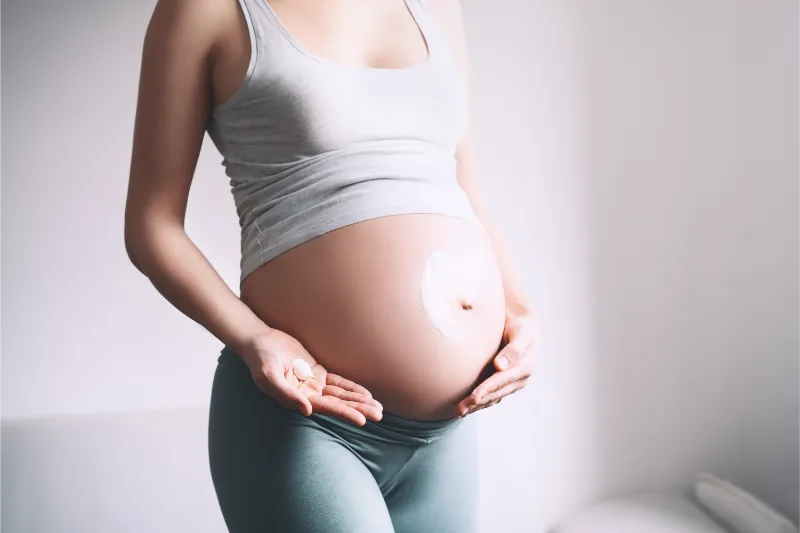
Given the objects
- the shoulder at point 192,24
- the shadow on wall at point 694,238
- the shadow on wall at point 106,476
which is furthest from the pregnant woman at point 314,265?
the shadow on wall at point 694,238

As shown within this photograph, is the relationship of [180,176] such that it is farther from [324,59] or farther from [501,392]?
[501,392]

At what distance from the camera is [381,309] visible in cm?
73

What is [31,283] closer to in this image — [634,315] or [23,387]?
[23,387]

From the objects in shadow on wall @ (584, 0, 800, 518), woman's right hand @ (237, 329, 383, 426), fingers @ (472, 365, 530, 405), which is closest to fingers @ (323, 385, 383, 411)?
woman's right hand @ (237, 329, 383, 426)

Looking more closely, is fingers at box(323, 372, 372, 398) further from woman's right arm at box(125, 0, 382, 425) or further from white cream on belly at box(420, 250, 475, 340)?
white cream on belly at box(420, 250, 475, 340)

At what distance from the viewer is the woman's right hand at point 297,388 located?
0.65m

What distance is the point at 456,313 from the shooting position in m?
0.77

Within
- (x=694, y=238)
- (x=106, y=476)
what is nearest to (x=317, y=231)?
(x=106, y=476)

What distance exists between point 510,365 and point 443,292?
103mm

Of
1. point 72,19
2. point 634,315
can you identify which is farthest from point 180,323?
point 634,315

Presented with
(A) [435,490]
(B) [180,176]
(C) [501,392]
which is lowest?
(A) [435,490]

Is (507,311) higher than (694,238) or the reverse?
higher

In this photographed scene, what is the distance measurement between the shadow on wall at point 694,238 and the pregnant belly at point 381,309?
1.06 m

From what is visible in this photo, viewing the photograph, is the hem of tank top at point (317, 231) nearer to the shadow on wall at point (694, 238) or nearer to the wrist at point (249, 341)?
the wrist at point (249, 341)
